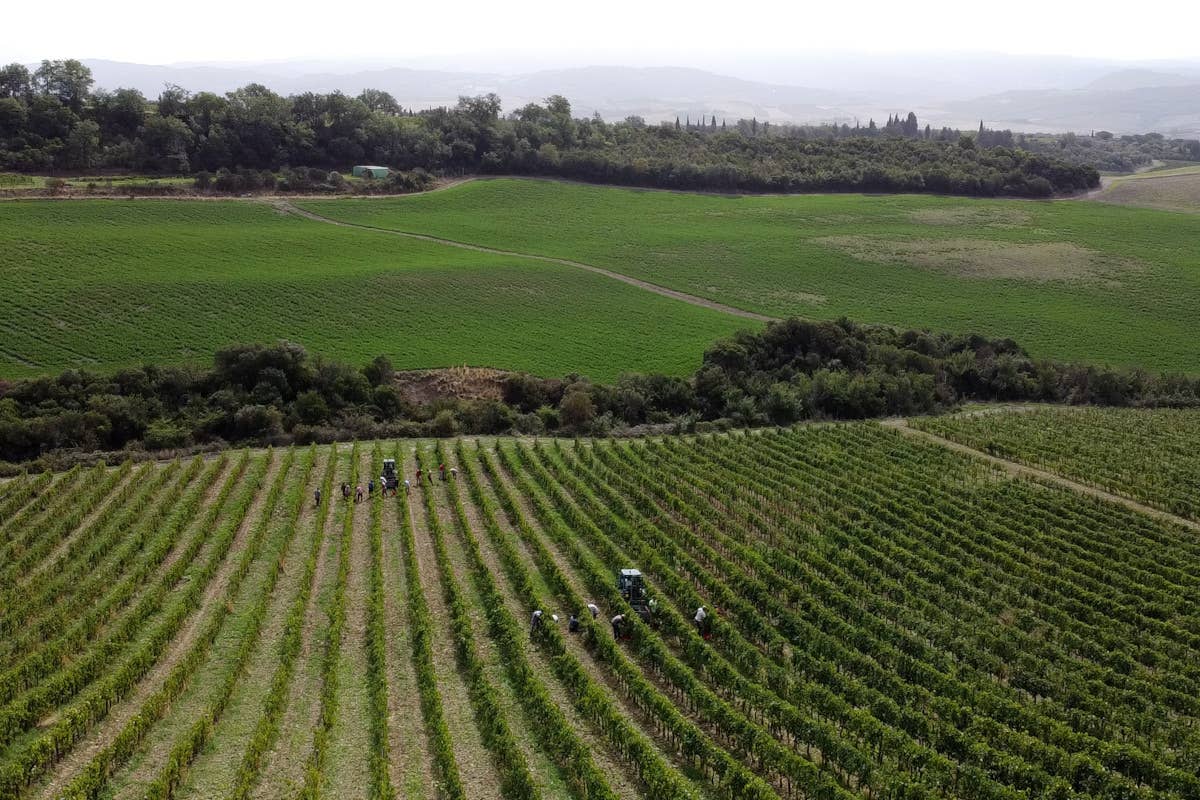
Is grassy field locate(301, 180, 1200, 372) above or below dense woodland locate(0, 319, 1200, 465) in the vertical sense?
above

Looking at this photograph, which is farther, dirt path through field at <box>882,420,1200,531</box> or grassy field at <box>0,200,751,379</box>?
grassy field at <box>0,200,751,379</box>

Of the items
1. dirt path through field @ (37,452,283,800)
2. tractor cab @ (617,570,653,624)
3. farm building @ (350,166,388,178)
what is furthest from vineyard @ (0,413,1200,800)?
farm building @ (350,166,388,178)

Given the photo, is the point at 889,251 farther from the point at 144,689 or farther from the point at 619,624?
the point at 144,689

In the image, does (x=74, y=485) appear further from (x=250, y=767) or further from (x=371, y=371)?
(x=250, y=767)

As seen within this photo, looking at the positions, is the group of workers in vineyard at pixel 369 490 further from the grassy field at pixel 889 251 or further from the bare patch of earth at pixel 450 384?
the grassy field at pixel 889 251

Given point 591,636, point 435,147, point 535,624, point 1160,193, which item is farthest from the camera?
point 1160,193

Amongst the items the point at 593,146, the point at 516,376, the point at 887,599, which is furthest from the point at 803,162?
the point at 887,599

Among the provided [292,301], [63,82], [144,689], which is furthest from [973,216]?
[63,82]

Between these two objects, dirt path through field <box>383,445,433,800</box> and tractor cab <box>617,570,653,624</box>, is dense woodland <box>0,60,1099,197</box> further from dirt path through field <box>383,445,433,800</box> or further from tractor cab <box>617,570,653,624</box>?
tractor cab <box>617,570,653,624</box>
